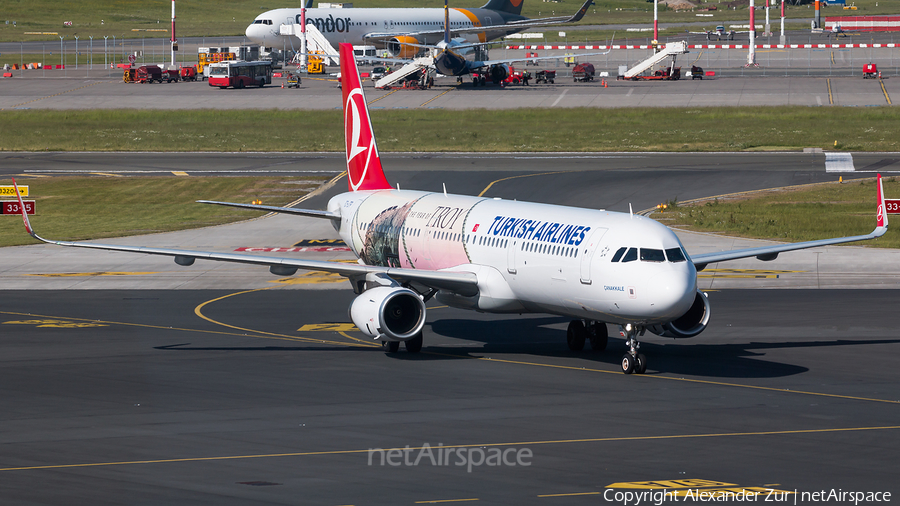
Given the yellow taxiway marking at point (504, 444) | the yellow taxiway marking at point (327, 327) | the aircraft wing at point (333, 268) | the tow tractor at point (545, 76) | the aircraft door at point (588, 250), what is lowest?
the yellow taxiway marking at point (327, 327)

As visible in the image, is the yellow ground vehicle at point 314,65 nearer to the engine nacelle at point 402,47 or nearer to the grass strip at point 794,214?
the engine nacelle at point 402,47

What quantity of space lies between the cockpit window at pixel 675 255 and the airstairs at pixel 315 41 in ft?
434

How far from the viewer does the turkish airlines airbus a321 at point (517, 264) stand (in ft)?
96.5

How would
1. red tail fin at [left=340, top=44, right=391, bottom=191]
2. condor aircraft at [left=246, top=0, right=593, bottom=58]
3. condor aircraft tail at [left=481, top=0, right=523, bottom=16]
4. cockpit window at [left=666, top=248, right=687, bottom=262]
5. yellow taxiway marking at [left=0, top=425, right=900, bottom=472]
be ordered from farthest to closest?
condor aircraft tail at [left=481, top=0, right=523, bottom=16], condor aircraft at [left=246, top=0, right=593, bottom=58], red tail fin at [left=340, top=44, right=391, bottom=191], cockpit window at [left=666, top=248, right=687, bottom=262], yellow taxiway marking at [left=0, top=425, right=900, bottom=472]

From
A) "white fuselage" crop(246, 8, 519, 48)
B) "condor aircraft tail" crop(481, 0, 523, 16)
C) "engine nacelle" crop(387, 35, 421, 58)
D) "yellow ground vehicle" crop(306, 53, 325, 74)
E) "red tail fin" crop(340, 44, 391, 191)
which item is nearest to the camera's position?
"red tail fin" crop(340, 44, 391, 191)

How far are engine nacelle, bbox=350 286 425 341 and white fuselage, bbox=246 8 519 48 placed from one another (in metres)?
122

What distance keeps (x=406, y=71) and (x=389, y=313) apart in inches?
4257

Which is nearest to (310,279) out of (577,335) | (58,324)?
(58,324)

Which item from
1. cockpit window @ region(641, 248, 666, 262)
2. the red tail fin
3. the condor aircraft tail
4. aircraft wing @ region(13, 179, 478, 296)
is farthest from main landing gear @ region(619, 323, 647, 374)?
the condor aircraft tail

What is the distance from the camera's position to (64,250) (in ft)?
191

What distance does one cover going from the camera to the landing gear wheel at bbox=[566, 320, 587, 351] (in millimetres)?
34812

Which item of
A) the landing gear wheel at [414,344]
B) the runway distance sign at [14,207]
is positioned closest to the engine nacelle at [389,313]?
the landing gear wheel at [414,344]

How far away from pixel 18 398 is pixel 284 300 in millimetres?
17658

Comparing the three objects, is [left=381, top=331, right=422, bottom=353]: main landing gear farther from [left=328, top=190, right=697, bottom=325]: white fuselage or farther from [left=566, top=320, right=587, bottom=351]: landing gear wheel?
[left=566, top=320, right=587, bottom=351]: landing gear wheel
